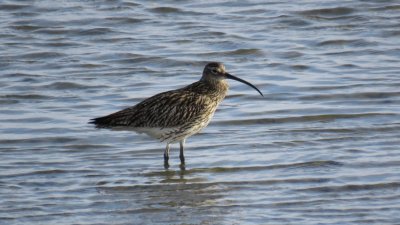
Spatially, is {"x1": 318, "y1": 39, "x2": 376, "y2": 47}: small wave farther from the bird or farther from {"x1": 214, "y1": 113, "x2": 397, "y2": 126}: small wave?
the bird

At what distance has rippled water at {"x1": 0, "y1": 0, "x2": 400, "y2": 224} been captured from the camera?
10453mm

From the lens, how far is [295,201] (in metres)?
10.4

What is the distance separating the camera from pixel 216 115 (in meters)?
14.6

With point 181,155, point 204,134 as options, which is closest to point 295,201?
point 181,155

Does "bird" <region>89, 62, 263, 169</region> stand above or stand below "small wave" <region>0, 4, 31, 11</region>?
below

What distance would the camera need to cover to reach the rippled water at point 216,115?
34.3ft

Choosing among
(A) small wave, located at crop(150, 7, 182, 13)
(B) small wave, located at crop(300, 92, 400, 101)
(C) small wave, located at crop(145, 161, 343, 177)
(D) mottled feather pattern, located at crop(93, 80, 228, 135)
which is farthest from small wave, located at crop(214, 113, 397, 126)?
(A) small wave, located at crop(150, 7, 182, 13)

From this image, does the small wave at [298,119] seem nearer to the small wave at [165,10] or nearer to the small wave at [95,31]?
the small wave at [95,31]

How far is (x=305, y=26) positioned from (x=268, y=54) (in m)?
2.14

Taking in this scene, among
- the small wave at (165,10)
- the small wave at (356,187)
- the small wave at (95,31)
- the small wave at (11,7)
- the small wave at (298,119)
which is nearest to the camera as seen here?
the small wave at (356,187)

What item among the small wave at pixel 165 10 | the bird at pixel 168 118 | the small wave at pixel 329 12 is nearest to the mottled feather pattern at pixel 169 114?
the bird at pixel 168 118

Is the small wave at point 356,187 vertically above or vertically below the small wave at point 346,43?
below

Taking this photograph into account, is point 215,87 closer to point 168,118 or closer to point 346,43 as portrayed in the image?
point 168,118

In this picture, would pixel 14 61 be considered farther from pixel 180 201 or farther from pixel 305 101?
pixel 180 201
